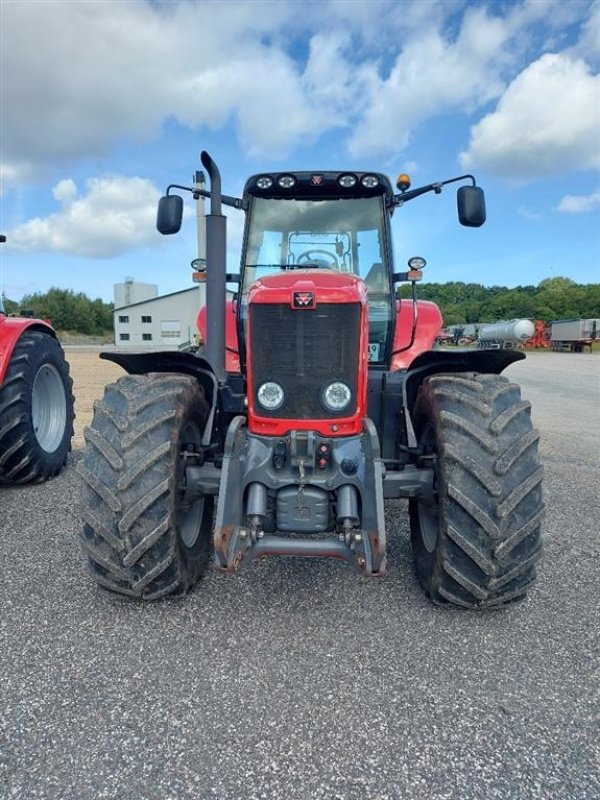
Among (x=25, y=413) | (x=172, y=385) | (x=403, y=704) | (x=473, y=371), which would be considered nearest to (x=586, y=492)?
(x=473, y=371)

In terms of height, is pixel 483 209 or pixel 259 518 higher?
pixel 483 209

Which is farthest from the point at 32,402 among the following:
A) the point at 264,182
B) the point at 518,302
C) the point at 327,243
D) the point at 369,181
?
the point at 518,302

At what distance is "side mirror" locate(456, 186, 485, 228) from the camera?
3611 millimetres

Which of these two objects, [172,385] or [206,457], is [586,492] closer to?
[206,457]

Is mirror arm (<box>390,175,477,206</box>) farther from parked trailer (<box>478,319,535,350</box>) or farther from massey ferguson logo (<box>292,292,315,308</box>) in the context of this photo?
parked trailer (<box>478,319,535,350</box>)

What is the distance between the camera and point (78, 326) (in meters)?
76.3

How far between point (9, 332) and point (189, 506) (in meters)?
2.87

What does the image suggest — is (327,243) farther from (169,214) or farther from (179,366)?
(179,366)

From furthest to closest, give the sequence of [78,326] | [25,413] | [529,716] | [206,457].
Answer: [78,326] → [25,413] → [206,457] → [529,716]

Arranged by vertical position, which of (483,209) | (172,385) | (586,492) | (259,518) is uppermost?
(483,209)

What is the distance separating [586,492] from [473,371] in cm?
271

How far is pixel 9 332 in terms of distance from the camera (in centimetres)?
484

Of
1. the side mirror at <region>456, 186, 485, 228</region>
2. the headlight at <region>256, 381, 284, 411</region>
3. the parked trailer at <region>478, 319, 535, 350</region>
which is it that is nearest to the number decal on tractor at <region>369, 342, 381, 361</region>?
the side mirror at <region>456, 186, 485, 228</region>

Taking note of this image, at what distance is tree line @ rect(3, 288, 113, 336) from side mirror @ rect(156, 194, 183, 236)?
3024 inches
